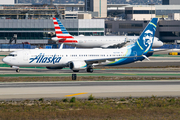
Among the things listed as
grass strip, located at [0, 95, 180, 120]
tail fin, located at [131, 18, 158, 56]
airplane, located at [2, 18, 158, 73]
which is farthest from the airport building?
grass strip, located at [0, 95, 180, 120]

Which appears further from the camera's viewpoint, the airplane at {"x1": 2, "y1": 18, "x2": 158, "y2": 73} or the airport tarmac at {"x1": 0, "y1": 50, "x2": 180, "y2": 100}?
the airplane at {"x1": 2, "y1": 18, "x2": 158, "y2": 73}

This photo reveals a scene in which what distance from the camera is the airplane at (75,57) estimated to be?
55.2 meters

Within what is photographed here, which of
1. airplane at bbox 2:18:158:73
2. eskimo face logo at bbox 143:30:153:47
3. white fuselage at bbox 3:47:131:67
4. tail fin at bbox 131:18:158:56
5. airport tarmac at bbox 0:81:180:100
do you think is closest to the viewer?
airport tarmac at bbox 0:81:180:100

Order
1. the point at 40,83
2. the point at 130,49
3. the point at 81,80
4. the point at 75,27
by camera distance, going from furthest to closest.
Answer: the point at 75,27 < the point at 130,49 < the point at 81,80 < the point at 40,83

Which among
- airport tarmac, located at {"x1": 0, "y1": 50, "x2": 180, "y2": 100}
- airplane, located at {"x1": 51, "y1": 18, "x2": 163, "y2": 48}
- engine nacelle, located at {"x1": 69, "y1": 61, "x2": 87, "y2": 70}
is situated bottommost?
airport tarmac, located at {"x1": 0, "y1": 50, "x2": 180, "y2": 100}

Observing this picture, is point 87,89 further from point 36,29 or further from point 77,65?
point 36,29

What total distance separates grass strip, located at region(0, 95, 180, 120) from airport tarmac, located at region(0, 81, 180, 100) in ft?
7.09

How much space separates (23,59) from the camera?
55062mm

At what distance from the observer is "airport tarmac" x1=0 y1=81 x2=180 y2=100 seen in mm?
34500

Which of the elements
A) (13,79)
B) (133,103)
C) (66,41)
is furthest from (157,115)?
(66,41)

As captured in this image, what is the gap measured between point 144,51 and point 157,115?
37.5 meters

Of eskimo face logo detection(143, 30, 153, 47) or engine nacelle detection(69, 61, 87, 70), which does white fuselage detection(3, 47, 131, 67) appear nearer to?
engine nacelle detection(69, 61, 87, 70)

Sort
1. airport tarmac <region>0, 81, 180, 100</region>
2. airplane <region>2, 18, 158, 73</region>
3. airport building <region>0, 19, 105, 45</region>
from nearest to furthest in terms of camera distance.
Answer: airport tarmac <region>0, 81, 180, 100</region> < airplane <region>2, 18, 158, 73</region> < airport building <region>0, 19, 105, 45</region>

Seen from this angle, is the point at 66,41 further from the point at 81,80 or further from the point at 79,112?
the point at 79,112
